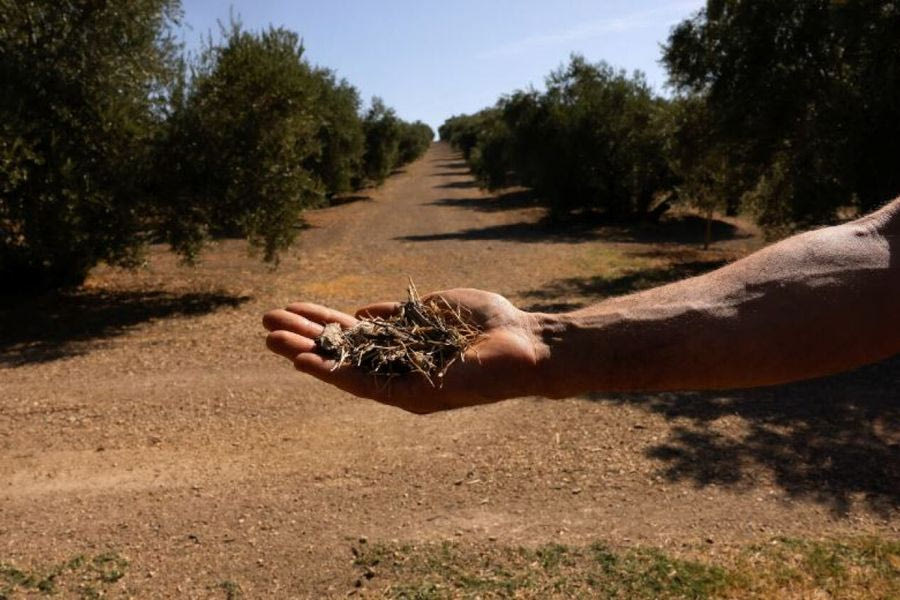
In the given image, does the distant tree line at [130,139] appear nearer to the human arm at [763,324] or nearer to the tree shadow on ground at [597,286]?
the tree shadow on ground at [597,286]

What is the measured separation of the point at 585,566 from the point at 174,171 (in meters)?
11.4

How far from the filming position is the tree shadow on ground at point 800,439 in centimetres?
595

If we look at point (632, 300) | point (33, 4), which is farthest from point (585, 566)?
point (33, 4)

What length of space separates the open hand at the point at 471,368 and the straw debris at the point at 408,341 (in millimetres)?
35

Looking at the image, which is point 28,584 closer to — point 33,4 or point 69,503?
point 69,503

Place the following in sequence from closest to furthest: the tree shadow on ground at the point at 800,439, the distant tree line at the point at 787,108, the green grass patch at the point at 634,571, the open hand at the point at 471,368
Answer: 1. the open hand at the point at 471,368
2. the green grass patch at the point at 634,571
3. the tree shadow on ground at the point at 800,439
4. the distant tree line at the point at 787,108

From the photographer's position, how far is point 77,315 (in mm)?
13164

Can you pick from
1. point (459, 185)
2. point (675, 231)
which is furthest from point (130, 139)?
point (459, 185)

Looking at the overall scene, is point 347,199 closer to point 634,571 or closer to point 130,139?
point 130,139

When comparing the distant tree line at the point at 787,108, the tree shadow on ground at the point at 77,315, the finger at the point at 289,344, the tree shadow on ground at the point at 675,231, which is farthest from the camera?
the tree shadow on ground at the point at 675,231

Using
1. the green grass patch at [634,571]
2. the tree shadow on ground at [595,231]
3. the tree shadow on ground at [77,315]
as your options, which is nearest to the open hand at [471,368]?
the green grass patch at [634,571]

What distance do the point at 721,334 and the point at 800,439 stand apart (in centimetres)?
523

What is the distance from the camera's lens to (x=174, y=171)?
536 inches

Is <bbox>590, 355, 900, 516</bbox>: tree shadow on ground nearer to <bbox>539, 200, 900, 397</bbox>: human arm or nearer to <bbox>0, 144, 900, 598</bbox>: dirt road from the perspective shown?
<bbox>0, 144, 900, 598</bbox>: dirt road
